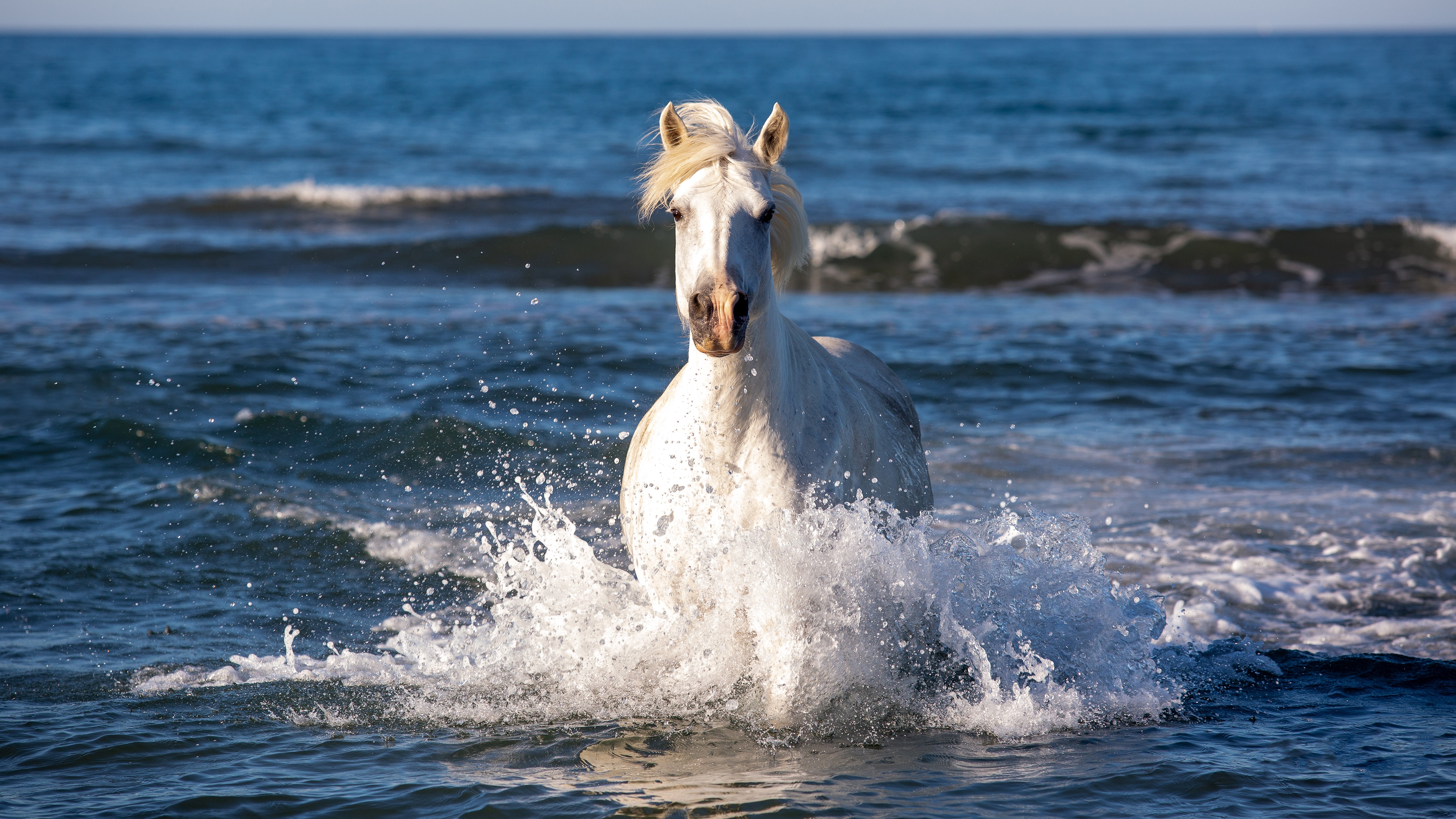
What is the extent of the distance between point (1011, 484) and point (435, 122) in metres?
30.2

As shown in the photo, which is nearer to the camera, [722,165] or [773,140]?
[722,165]

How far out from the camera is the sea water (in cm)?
364

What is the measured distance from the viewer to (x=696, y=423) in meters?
3.57

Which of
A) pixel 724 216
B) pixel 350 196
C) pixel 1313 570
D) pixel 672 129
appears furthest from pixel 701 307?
pixel 350 196

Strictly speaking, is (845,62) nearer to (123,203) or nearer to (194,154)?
(194,154)

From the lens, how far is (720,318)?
3109mm

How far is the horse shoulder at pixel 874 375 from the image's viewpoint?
4781mm

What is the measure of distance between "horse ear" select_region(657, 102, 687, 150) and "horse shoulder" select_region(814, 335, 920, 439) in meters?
1.30

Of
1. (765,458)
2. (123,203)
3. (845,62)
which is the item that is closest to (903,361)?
(765,458)

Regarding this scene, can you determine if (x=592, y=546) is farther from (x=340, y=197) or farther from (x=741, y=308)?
(x=340, y=197)

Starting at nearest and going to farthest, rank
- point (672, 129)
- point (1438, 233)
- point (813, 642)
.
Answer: point (672, 129) → point (813, 642) → point (1438, 233)

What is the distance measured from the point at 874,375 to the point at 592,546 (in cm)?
169

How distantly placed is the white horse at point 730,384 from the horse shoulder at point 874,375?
79cm

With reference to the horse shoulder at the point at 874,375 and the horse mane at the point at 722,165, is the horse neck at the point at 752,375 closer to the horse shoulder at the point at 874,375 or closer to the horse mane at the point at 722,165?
the horse mane at the point at 722,165
